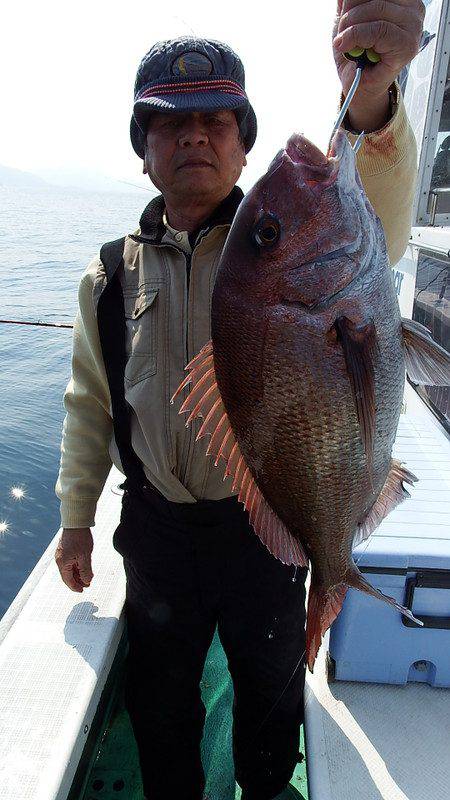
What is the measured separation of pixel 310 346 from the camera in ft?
3.99

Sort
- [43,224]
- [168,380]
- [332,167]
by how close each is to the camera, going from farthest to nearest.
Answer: [43,224] → [168,380] → [332,167]

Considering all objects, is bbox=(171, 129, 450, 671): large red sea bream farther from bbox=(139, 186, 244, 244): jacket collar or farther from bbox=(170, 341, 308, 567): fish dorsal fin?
bbox=(139, 186, 244, 244): jacket collar

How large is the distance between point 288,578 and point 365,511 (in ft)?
2.07

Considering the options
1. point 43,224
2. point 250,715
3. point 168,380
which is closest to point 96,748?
point 250,715

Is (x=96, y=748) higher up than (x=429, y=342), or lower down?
lower down

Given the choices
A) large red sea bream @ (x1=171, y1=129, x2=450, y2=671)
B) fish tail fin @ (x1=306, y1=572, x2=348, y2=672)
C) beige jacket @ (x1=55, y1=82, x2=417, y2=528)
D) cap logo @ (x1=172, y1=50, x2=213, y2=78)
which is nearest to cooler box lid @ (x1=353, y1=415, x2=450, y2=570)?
fish tail fin @ (x1=306, y1=572, x2=348, y2=672)

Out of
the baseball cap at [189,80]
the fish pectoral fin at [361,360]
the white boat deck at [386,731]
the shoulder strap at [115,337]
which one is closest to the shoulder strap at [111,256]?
the shoulder strap at [115,337]

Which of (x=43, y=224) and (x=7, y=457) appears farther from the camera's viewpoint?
(x=43, y=224)

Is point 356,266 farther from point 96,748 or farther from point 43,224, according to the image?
A: point 43,224

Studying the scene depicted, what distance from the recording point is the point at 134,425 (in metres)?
1.90

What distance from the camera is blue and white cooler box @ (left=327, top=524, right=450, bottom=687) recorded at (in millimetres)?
2125

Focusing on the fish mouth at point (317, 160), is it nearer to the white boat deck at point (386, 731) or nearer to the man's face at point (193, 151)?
the man's face at point (193, 151)

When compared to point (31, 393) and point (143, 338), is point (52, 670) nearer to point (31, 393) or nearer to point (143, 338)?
point (143, 338)

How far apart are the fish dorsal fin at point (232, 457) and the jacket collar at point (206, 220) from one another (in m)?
0.65
